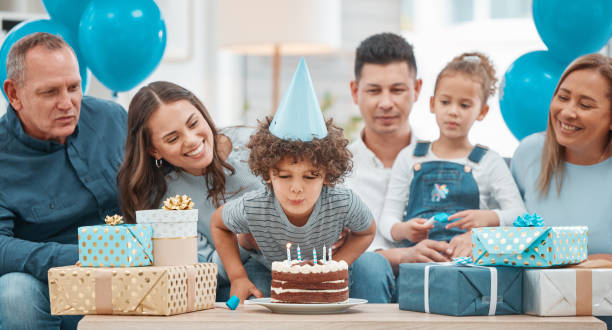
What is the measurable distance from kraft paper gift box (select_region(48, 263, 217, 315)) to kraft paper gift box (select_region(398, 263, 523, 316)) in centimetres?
61

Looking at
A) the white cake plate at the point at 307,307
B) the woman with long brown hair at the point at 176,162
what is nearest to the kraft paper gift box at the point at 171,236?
the white cake plate at the point at 307,307

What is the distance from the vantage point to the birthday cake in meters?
1.68

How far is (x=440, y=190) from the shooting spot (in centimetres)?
255

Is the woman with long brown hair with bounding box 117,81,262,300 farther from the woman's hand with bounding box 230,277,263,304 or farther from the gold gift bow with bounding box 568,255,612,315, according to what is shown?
the gold gift bow with bounding box 568,255,612,315

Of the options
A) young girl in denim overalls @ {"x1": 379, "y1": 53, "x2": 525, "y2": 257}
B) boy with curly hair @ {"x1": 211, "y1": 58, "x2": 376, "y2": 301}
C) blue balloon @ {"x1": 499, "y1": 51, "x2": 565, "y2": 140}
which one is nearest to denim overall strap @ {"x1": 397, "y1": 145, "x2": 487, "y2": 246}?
young girl in denim overalls @ {"x1": 379, "y1": 53, "x2": 525, "y2": 257}

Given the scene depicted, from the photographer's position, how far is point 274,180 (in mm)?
1905

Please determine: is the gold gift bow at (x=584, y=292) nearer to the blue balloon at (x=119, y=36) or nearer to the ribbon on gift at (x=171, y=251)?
the ribbon on gift at (x=171, y=251)

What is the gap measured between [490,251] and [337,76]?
401 cm

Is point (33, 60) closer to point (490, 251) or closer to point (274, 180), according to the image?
point (274, 180)

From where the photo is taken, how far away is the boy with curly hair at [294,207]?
6.05ft

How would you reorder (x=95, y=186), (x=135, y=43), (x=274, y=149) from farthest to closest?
(x=135, y=43), (x=95, y=186), (x=274, y=149)

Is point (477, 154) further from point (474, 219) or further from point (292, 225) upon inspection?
point (292, 225)

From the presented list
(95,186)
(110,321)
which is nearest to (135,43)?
(95,186)

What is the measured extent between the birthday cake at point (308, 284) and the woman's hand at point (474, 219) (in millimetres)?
782
